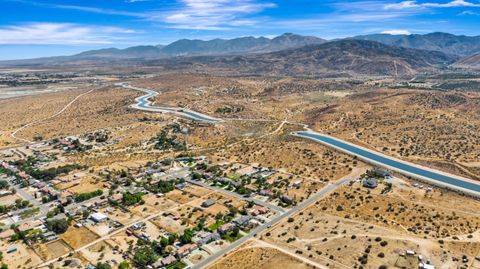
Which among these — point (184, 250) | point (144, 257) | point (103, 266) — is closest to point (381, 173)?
point (184, 250)

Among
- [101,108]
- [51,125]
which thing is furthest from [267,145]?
[101,108]

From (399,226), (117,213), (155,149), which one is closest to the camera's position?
(399,226)

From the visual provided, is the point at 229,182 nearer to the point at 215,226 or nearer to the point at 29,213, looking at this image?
the point at 215,226

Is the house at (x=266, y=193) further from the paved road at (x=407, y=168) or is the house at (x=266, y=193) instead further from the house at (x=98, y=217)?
the paved road at (x=407, y=168)

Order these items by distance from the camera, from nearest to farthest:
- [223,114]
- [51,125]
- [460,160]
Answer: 1. [460,160]
2. [51,125]
3. [223,114]

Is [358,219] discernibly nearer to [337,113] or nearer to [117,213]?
[117,213]

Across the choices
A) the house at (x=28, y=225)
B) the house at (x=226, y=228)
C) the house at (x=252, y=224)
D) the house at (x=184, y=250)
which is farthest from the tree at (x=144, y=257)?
the house at (x=28, y=225)
